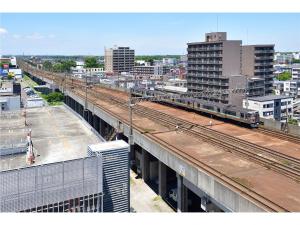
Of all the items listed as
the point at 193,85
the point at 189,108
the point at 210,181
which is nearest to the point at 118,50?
the point at 193,85

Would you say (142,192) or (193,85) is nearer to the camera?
(142,192)

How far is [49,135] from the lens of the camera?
46.8m

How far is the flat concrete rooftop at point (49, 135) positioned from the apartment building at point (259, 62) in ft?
121

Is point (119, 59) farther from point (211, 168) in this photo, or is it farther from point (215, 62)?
point (211, 168)

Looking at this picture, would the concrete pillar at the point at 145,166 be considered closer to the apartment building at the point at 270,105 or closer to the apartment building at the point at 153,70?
the apartment building at the point at 270,105

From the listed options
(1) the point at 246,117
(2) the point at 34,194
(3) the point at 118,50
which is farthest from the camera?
(3) the point at 118,50

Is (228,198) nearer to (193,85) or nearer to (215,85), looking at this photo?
(215,85)

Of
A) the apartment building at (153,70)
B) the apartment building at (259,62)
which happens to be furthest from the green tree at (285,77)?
the apartment building at (259,62)

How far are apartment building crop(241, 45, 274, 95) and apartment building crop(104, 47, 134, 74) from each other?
304 ft

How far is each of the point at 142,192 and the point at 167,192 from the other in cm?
211

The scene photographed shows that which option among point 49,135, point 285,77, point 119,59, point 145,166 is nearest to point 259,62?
point 49,135

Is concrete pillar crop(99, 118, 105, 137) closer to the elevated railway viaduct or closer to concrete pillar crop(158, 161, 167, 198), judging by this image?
the elevated railway viaduct
